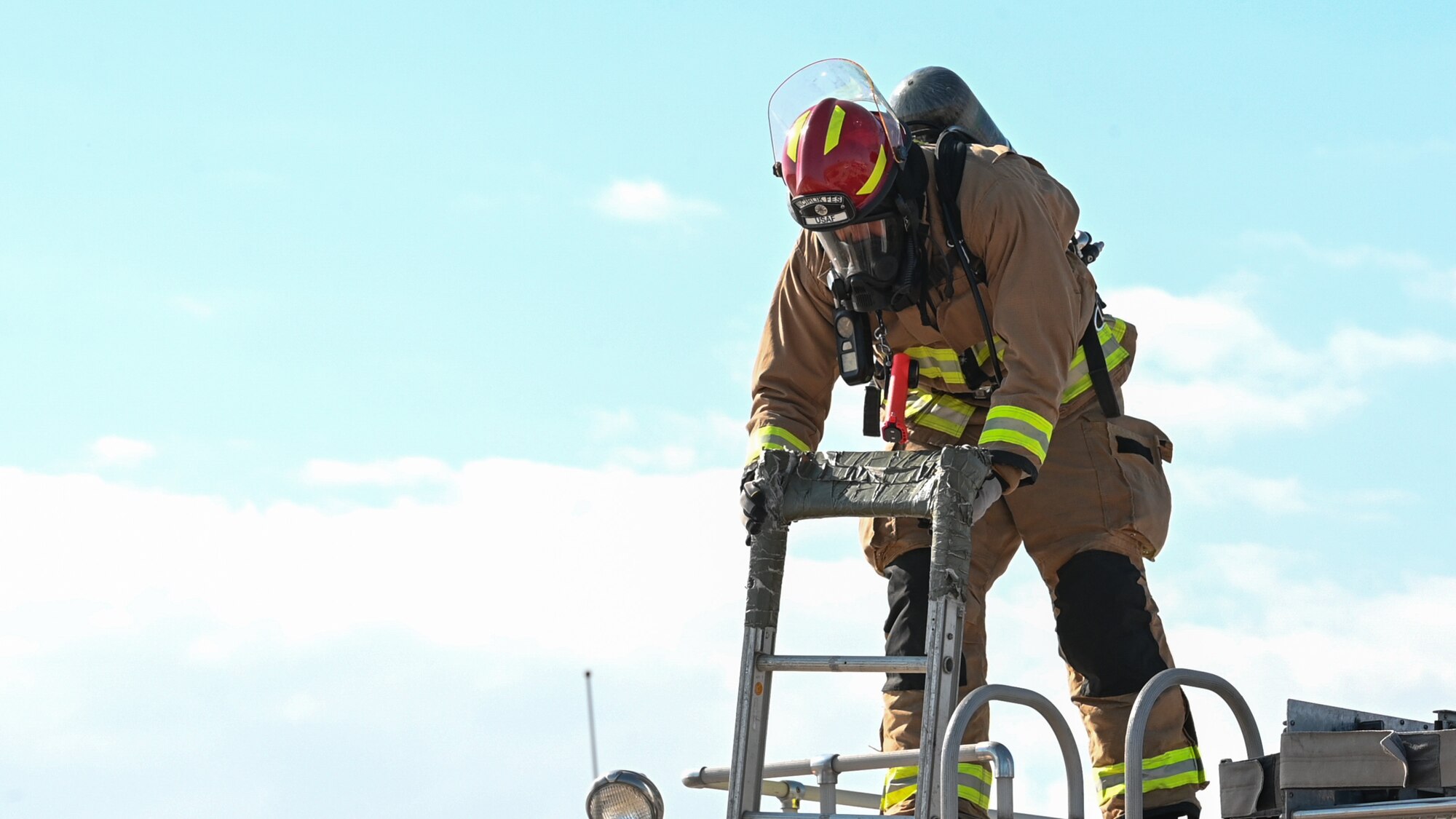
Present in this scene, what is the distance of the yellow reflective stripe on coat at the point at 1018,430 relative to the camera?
5172 millimetres

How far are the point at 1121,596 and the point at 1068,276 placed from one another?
94 cm

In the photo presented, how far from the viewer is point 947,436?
5965mm

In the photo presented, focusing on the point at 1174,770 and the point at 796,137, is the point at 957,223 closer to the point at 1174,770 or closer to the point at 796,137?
the point at 796,137

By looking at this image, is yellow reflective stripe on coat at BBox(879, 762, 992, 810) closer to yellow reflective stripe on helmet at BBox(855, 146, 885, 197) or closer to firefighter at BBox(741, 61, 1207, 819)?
firefighter at BBox(741, 61, 1207, 819)

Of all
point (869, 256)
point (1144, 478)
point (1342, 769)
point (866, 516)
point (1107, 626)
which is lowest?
point (1342, 769)

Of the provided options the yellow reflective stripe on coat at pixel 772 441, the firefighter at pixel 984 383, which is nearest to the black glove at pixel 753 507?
the firefighter at pixel 984 383

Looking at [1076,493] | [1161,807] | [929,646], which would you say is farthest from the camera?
[1076,493]

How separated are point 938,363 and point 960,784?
1.28 m

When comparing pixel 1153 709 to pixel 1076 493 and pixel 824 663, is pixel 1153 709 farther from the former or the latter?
pixel 824 663

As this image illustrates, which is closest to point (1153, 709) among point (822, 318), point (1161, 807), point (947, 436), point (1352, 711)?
point (1161, 807)

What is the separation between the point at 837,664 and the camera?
4.94 meters

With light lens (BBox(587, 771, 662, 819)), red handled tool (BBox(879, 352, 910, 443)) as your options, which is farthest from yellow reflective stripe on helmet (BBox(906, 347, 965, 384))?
light lens (BBox(587, 771, 662, 819))

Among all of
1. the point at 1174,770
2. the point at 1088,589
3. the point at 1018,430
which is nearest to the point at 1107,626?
the point at 1088,589

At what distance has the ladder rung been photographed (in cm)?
478
